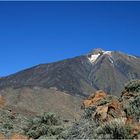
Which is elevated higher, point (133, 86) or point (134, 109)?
point (133, 86)

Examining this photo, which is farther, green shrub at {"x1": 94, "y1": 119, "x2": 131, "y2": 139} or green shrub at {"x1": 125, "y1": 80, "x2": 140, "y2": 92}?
green shrub at {"x1": 125, "y1": 80, "x2": 140, "y2": 92}

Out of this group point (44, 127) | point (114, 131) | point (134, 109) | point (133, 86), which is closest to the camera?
point (114, 131)

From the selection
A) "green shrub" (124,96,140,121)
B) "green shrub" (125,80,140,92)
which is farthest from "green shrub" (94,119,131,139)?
"green shrub" (125,80,140,92)

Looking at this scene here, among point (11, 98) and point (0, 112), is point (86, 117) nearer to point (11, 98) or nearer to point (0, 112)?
point (0, 112)

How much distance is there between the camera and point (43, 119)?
776 inches

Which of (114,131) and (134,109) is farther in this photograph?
(134,109)

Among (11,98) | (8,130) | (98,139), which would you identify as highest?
(11,98)

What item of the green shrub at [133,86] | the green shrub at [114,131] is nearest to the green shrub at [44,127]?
the green shrub at [114,131]

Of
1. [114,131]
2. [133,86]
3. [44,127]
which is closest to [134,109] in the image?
[44,127]

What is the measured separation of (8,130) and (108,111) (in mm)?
5101

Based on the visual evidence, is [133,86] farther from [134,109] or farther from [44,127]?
[44,127]

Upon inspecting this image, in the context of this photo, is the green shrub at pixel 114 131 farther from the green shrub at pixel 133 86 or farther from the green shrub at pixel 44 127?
the green shrub at pixel 133 86

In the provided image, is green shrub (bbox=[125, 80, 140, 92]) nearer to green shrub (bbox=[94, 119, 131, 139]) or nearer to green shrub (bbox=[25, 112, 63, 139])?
green shrub (bbox=[25, 112, 63, 139])

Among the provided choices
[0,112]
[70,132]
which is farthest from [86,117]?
[0,112]
